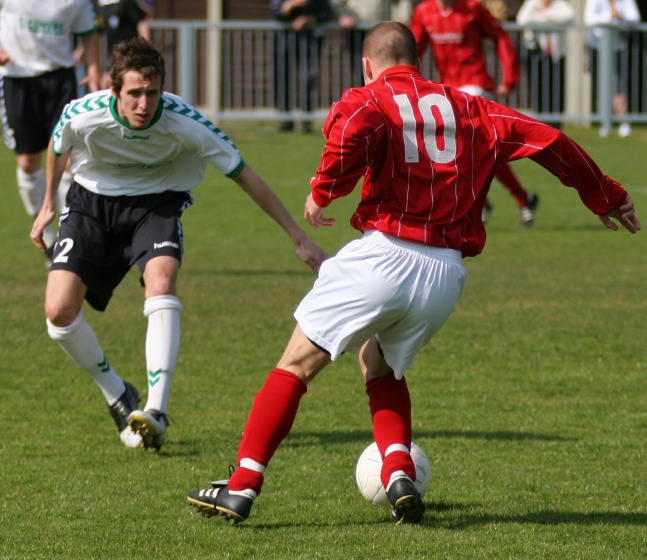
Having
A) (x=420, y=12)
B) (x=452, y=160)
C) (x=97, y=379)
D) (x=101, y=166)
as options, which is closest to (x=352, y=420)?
(x=97, y=379)

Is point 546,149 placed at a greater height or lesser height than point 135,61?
lesser

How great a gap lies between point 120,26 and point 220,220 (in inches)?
132

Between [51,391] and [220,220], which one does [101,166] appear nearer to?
[51,391]

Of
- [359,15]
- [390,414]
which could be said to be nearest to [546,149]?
[390,414]

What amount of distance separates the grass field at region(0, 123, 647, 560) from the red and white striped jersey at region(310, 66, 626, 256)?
3.31 ft

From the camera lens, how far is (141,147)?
595 centimetres

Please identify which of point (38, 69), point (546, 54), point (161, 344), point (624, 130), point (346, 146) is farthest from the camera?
point (624, 130)

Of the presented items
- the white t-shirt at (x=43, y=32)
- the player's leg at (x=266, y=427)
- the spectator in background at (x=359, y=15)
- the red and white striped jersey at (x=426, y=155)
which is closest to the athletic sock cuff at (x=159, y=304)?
the player's leg at (x=266, y=427)

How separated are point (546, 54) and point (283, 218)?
1571 centimetres

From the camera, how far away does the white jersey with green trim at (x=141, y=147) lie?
5.84 m

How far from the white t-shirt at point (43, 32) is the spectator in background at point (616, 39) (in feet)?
40.1

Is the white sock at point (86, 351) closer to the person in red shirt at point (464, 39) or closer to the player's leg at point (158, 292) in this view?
the player's leg at point (158, 292)

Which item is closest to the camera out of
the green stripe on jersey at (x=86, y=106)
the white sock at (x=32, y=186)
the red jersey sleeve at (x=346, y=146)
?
the red jersey sleeve at (x=346, y=146)

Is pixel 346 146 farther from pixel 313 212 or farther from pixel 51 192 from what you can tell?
pixel 51 192
